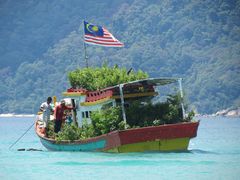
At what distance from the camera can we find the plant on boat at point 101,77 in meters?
41.2

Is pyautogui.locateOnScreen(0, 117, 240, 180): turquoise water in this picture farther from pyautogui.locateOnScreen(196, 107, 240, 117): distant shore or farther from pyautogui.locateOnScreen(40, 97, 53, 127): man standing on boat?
pyautogui.locateOnScreen(196, 107, 240, 117): distant shore

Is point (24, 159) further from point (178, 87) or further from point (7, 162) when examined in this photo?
point (178, 87)

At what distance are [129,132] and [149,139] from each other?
102 cm

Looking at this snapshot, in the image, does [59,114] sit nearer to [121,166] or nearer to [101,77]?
[101,77]

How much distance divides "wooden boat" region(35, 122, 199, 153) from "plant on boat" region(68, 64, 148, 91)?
11.7ft

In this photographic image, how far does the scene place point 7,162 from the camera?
3828 cm

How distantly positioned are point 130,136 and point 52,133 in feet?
26.0

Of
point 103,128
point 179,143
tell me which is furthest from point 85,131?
point 179,143

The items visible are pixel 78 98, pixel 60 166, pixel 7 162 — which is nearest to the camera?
pixel 60 166

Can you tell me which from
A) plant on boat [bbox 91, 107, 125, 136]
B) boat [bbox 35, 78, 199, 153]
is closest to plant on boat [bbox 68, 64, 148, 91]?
boat [bbox 35, 78, 199, 153]

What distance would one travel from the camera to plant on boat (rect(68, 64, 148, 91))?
135ft

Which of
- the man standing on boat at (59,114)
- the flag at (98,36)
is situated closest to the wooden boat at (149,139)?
the man standing on boat at (59,114)

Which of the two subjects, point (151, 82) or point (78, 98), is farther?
point (78, 98)

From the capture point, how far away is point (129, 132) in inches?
1457
